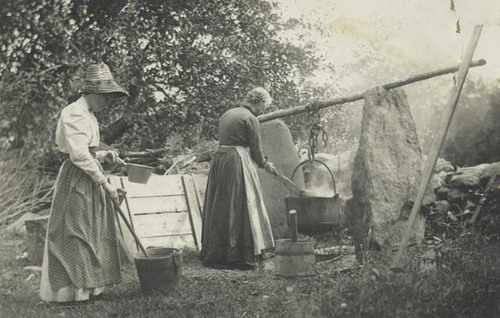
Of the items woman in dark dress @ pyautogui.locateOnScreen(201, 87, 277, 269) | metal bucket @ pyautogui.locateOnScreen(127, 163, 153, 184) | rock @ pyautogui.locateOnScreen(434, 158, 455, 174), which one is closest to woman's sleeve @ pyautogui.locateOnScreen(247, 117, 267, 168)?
woman in dark dress @ pyautogui.locateOnScreen(201, 87, 277, 269)

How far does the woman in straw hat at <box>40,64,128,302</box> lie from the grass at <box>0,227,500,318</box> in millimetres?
211

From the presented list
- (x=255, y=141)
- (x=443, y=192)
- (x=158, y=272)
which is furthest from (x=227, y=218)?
(x=443, y=192)

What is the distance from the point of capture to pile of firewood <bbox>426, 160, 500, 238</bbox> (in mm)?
5629

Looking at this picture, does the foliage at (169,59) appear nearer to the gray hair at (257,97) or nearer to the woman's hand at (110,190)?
the gray hair at (257,97)

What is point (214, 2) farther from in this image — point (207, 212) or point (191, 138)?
point (207, 212)

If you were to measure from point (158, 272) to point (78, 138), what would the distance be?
4.51ft

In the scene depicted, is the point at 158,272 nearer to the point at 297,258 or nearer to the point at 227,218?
the point at 297,258

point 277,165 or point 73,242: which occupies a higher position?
point 277,165

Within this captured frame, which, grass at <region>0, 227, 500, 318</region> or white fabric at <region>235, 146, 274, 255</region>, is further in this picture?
white fabric at <region>235, 146, 274, 255</region>

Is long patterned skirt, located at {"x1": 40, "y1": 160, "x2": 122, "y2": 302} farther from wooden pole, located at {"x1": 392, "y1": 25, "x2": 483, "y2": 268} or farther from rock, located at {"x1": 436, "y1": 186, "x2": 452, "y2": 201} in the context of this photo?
rock, located at {"x1": 436, "y1": 186, "x2": 452, "y2": 201}

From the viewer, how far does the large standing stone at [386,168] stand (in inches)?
223

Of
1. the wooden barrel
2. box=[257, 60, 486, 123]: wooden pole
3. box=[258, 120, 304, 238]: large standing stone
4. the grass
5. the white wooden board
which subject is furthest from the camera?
box=[258, 120, 304, 238]: large standing stone

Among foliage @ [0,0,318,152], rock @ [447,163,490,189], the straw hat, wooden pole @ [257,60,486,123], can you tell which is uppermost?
foliage @ [0,0,318,152]

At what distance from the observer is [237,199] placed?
635 cm
